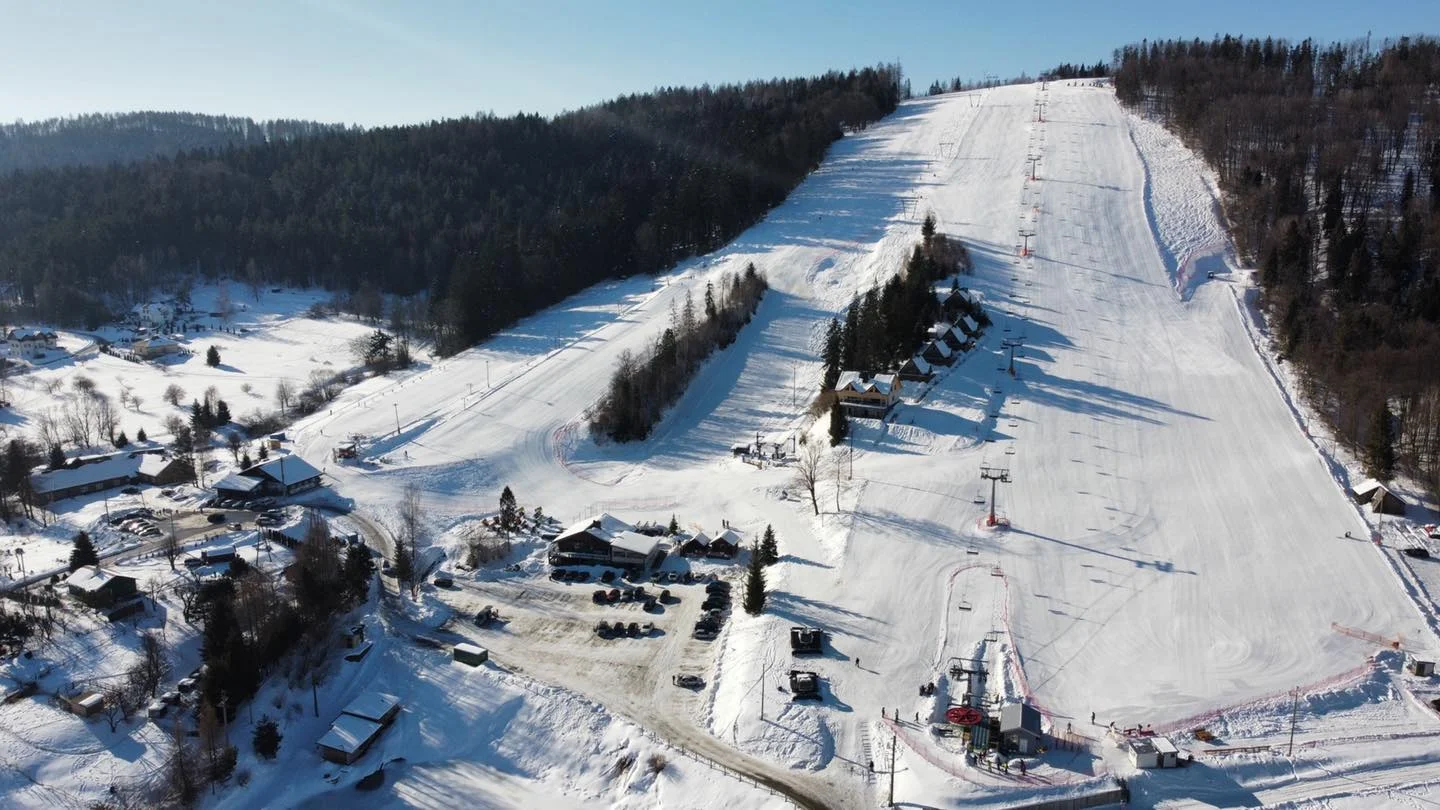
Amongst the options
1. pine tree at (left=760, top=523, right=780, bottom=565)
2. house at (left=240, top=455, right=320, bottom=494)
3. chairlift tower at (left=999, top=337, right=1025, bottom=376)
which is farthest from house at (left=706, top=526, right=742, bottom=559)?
chairlift tower at (left=999, top=337, right=1025, bottom=376)

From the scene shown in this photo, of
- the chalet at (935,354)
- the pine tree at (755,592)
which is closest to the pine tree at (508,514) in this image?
the pine tree at (755,592)

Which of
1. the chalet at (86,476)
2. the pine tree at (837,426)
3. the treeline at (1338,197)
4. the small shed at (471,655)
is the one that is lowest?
the small shed at (471,655)

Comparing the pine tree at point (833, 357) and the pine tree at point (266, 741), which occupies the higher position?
the pine tree at point (833, 357)

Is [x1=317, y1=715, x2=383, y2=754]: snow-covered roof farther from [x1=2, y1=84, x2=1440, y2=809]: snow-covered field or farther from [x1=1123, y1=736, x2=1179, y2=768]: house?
[x1=1123, y1=736, x2=1179, y2=768]: house

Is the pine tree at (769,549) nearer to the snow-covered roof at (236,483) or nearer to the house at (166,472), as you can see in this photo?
the snow-covered roof at (236,483)

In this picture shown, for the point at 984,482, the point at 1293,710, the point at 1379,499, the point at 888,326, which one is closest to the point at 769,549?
the point at 984,482

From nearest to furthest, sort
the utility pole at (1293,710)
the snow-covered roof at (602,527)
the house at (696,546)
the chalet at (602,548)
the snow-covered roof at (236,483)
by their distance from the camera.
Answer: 1. the utility pole at (1293,710)
2. the chalet at (602,548)
3. the snow-covered roof at (602,527)
4. the house at (696,546)
5. the snow-covered roof at (236,483)

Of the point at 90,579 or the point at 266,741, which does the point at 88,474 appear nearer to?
Answer: the point at 90,579
